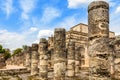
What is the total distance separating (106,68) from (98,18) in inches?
76.8

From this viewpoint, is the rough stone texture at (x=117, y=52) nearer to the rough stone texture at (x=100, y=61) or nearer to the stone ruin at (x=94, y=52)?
the stone ruin at (x=94, y=52)

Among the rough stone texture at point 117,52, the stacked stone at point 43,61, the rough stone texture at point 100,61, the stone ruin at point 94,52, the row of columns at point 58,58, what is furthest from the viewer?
the stacked stone at point 43,61

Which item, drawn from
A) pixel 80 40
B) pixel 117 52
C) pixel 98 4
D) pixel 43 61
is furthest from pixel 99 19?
pixel 80 40

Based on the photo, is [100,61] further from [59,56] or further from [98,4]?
[59,56]

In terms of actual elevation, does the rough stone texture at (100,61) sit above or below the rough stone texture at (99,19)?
below

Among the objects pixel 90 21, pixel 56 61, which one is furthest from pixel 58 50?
pixel 90 21

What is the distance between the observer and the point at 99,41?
25.9 ft

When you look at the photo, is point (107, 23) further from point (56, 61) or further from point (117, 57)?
point (117, 57)

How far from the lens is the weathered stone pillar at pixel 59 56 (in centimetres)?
1280

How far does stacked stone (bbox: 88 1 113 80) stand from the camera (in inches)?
303

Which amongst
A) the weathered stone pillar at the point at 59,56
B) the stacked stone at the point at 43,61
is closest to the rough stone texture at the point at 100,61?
the weathered stone pillar at the point at 59,56

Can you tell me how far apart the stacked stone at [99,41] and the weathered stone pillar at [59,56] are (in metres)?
4.98

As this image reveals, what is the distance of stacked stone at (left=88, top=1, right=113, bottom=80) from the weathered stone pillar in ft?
16.4

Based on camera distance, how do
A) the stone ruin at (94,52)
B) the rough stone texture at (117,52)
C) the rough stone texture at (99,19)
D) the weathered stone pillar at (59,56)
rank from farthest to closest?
the rough stone texture at (117,52), the weathered stone pillar at (59,56), the rough stone texture at (99,19), the stone ruin at (94,52)
